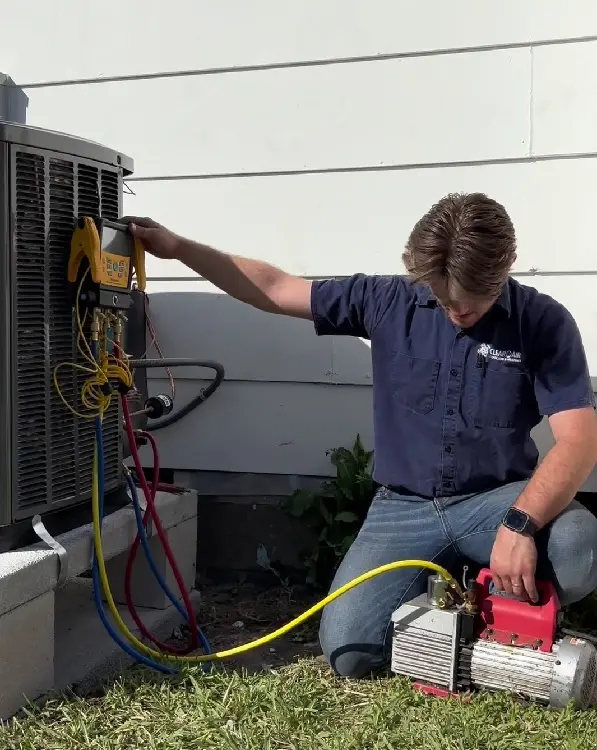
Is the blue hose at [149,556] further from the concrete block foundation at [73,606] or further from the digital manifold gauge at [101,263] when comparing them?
the digital manifold gauge at [101,263]

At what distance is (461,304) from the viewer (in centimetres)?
211

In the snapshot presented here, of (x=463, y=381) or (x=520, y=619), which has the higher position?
(x=463, y=381)

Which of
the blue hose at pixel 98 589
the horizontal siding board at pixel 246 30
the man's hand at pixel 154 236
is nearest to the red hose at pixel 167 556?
the blue hose at pixel 98 589

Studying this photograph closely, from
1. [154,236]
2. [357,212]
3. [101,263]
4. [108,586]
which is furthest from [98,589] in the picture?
[357,212]

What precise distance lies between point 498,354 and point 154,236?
3.25 feet

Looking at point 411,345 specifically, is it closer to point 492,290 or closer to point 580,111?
point 492,290

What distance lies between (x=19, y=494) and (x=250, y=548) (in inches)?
48.6

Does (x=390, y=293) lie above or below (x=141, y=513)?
above

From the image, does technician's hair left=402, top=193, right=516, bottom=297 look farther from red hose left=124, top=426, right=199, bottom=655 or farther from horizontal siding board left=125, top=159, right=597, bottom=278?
red hose left=124, top=426, right=199, bottom=655

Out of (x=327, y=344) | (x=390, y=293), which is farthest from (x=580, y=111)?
(x=327, y=344)

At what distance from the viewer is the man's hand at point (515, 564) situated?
78.7 inches

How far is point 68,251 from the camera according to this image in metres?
2.09

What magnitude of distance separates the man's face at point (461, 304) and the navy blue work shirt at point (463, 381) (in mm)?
44

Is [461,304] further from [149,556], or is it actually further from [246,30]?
[246,30]
